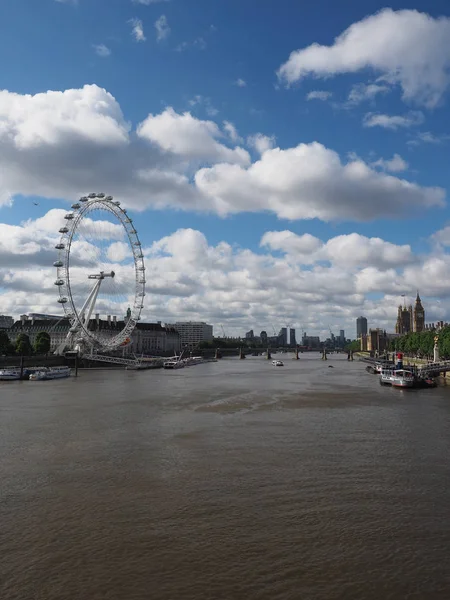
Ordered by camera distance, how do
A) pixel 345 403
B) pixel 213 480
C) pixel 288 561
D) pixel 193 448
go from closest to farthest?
pixel 288 561 → pixel 213 480 → pixel 193 448 → pixel 345 403

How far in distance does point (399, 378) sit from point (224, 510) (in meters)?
49.7

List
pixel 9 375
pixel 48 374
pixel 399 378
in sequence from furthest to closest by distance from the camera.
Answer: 1. pixel 48 374
2. pixel 9 375
3. pixel 399 378

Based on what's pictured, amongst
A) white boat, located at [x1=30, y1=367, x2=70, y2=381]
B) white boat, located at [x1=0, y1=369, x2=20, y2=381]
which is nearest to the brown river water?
white boat, located at [x1=0, y1=369, x2=20, y2=381]

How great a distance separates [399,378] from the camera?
202 ft

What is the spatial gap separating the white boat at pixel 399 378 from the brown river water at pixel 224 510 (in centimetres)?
2894

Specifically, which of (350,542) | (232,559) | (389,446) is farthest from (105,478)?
(389,446)

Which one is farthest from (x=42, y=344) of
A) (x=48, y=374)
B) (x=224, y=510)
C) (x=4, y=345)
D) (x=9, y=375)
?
(x=224, y=510)

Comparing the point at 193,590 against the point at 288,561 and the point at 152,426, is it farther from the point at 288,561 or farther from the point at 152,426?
the point at 152,426

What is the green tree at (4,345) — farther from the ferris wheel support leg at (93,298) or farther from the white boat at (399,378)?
the white boat at (399,378)

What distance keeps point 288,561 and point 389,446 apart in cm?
1448

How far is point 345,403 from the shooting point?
4491cm

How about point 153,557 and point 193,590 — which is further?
point 153,557

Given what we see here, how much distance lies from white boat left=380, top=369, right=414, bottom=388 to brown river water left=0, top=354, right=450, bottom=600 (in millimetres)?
28938

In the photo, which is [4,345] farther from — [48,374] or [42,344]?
[48,374]
